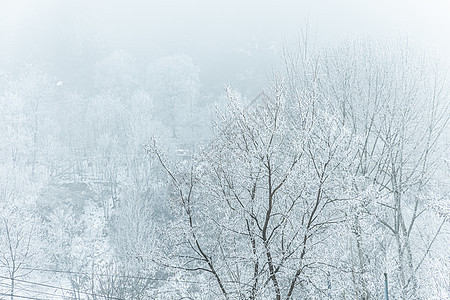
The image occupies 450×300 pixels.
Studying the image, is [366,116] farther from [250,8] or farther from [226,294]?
[250,8]

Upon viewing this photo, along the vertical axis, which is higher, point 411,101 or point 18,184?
point 18,184

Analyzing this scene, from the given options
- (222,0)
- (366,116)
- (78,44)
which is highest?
(222,0)

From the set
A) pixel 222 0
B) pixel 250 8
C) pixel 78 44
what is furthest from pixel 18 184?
pixel 222 0

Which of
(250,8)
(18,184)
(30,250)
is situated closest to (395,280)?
(30,250)

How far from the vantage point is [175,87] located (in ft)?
159

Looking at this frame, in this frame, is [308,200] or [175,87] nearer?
[308,200]

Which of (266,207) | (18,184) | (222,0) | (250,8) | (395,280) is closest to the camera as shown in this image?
(266,207)

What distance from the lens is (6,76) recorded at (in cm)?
5066

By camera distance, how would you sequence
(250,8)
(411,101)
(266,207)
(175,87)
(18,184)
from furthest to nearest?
(250,8) → (175,87) → (18,184) → (411,101) → (266,207)

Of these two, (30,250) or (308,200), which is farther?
(30,250)

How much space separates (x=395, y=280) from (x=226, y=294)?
6.94 meters

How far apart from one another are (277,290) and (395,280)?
21.1 feet

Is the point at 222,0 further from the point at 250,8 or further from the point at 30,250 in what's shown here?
the point at 30,250

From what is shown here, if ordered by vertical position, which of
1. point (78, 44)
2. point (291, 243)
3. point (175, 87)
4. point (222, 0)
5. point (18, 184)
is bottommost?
point (291, 243)
